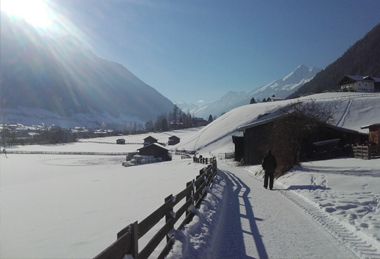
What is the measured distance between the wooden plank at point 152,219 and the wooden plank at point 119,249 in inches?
17.8

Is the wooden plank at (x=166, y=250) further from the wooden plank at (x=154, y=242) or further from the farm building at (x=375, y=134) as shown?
the farm building at (x=375, y=134)

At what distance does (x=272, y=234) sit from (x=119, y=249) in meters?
4.77

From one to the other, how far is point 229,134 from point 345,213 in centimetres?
7216

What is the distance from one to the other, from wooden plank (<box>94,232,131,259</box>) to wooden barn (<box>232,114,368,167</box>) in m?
26.9

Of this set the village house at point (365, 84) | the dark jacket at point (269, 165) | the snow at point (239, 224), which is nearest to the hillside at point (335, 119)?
the village house at point (365, 84)

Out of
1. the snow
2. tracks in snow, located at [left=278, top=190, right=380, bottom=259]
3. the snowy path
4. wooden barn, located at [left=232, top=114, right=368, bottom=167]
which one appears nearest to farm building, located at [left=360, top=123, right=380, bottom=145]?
wooden barn, located at [left=232, top=114, right=368, bottom=167]

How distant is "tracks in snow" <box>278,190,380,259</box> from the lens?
551 cm

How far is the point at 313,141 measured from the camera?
31172 mm

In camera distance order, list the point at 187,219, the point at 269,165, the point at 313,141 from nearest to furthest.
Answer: the point at 187,219, the point at 269,165, the point at 313,141

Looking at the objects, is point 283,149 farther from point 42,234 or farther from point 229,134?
point 229,134

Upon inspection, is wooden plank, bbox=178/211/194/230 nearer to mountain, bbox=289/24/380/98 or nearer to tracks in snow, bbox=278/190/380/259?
tracks in snow, bbox=278/190/380/259

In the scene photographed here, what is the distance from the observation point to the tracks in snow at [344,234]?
5510 mm

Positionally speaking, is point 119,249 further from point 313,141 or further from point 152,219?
point 313,141

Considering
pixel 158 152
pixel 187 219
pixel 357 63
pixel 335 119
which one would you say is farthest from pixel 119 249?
pixel 357 63
